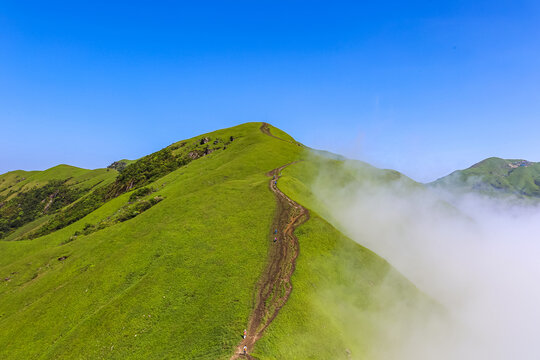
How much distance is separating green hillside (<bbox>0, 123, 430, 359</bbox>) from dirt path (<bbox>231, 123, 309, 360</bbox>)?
1.14 meters

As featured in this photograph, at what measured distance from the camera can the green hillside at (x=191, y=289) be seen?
126 feet

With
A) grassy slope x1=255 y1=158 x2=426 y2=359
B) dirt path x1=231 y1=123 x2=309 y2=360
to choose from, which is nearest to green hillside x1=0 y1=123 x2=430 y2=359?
grassy slope x1=255 y1=158 x2=426 y2=359

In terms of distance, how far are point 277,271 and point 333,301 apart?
11246 mm

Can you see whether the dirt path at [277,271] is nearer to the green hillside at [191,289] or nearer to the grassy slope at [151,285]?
the green hillside at [191,289]

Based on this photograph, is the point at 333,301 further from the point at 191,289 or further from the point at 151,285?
the point at 151,285

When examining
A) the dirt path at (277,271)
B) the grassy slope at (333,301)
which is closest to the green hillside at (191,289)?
the grassy slope at (333,301)

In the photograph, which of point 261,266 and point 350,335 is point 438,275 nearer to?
point 350,335

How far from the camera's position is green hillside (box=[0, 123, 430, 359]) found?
126 feet

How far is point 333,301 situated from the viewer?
46312 mm

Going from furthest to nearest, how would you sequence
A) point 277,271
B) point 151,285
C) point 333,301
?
point 151,285
point 277,271
point 333,301

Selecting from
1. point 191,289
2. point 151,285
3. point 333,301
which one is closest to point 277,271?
point 333,301

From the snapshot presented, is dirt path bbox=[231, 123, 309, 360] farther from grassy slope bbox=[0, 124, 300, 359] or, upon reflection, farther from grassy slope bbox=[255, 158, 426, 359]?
grassy slope bbox=[0, 124, 300, 359]

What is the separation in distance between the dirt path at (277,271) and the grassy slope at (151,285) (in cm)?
183

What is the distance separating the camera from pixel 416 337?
46.6 m
